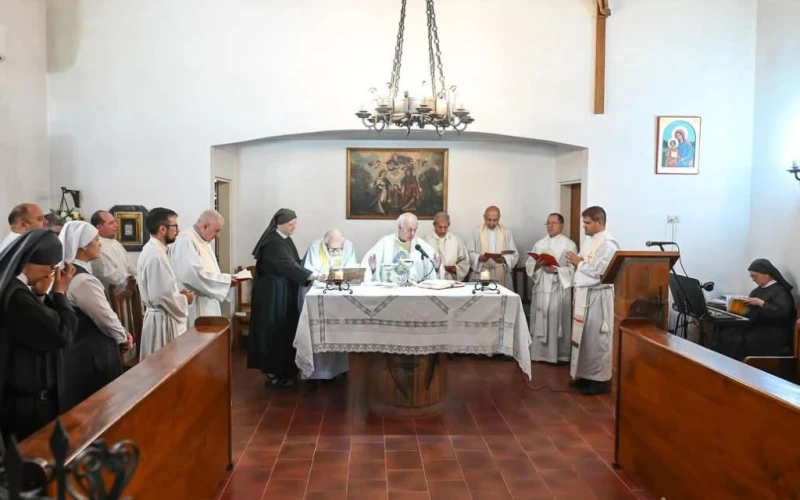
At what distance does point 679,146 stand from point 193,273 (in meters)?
5.35

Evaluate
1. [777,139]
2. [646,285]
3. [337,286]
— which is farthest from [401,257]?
[777,139]

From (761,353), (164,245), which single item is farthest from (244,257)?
(761,353)

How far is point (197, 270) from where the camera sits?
472cm

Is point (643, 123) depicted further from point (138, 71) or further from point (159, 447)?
point (159, 447)

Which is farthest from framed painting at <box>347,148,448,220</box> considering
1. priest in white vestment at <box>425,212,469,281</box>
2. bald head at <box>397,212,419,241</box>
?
bald head at <box>397,212,419,241</box>

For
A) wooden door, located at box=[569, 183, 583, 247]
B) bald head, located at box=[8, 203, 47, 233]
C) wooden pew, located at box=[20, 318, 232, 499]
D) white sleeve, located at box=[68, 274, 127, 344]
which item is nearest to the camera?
wooden pew, located at box=[20, 318, 232, 499]

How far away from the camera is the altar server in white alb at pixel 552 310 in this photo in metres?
6.95

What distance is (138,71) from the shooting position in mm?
6645

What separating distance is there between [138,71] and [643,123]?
5538mm

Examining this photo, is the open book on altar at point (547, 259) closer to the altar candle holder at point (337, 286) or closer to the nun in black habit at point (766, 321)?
the nun in black habit at point (766, 321)

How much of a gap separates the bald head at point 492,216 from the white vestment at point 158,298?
4071mm

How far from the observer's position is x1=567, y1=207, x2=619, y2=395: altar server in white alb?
574 centimetres

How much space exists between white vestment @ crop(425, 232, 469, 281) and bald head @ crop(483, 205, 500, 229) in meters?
0.45

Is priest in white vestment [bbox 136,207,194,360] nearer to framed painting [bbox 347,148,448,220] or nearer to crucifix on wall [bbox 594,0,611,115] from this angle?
framed painting [bbox 347,148,448,220]
